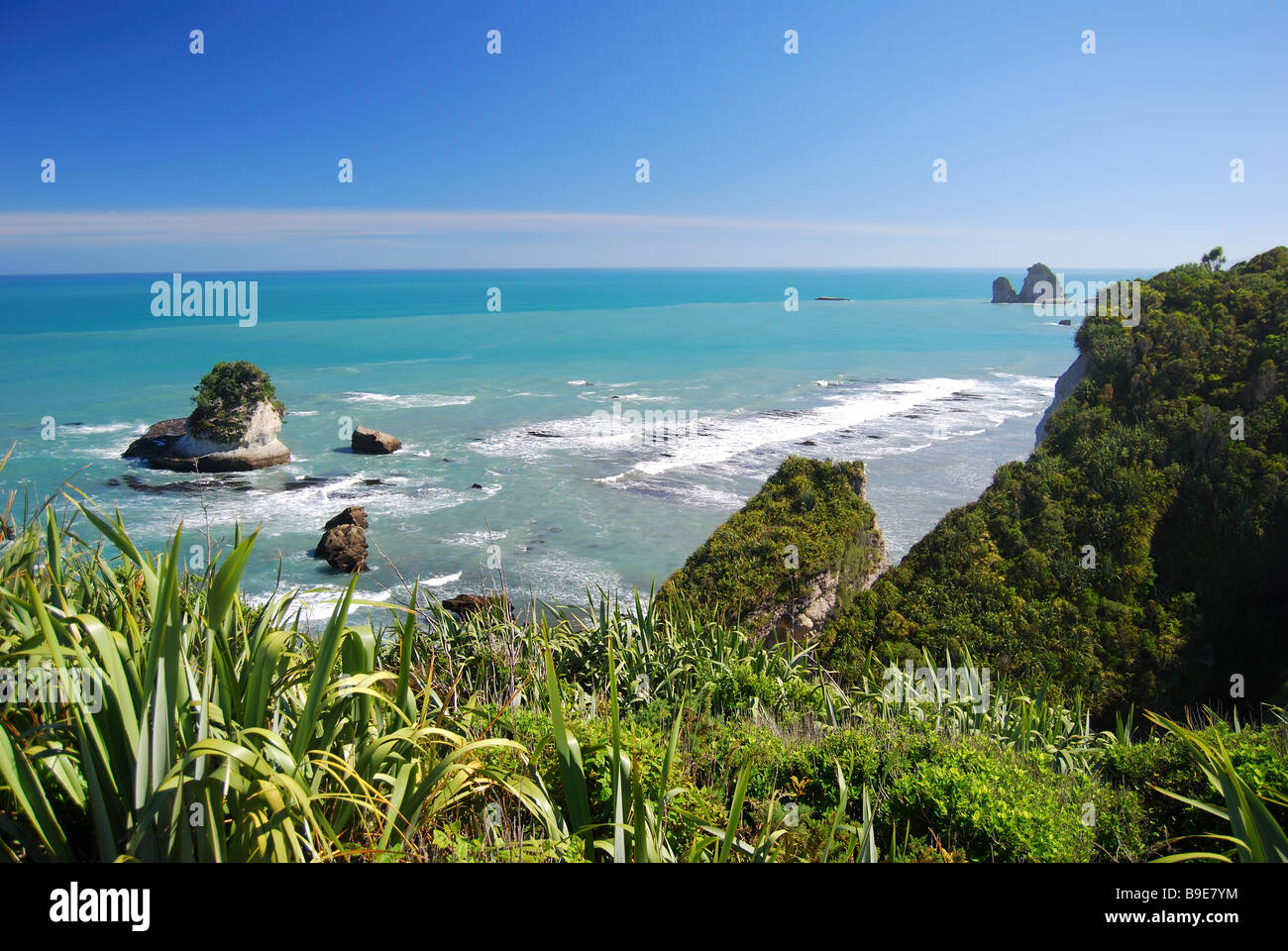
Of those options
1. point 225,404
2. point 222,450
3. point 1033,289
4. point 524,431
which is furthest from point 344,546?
point 1033,289

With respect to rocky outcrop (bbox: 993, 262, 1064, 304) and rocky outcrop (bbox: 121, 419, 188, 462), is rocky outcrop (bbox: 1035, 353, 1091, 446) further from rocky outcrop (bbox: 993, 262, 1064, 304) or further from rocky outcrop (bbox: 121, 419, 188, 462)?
rocky outcrop (bbox: 993, 262, 1064, 304)

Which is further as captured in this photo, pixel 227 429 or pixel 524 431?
pixel 524 431

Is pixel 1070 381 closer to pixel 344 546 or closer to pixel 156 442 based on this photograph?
pixel 344 546

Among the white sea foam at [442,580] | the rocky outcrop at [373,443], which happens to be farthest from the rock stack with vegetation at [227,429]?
the white sea foam at [442,580]

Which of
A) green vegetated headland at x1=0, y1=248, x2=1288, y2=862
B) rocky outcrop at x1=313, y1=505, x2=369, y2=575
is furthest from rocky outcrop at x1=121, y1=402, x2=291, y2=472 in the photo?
green vegetated headland at x1=0, y1=248, x2=1288, y2=862
